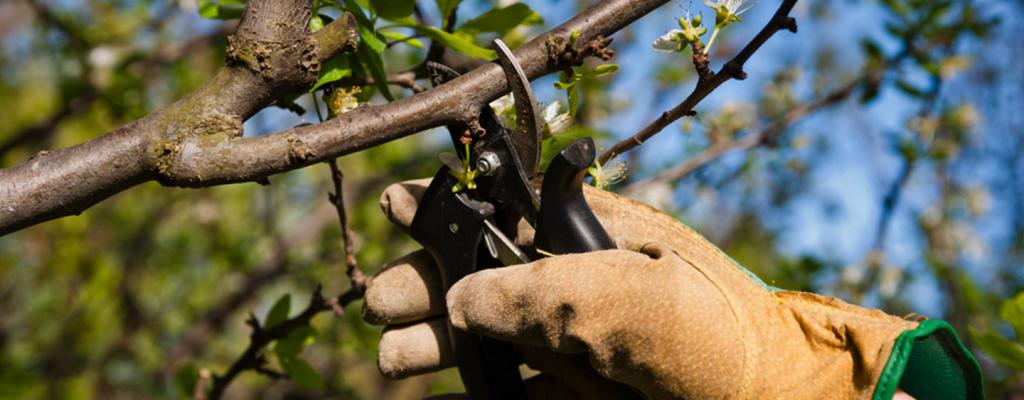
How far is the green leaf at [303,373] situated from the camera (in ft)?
5.33

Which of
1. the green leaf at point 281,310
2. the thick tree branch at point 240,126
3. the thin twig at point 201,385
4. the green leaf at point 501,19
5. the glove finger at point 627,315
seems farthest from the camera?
the thin twig at point 201,385

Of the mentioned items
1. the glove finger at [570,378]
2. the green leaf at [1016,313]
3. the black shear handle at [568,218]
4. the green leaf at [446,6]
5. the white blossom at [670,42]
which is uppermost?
the green leaf at [446,6]

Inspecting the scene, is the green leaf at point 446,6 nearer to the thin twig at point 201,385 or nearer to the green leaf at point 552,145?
the green leaf at point 552,145

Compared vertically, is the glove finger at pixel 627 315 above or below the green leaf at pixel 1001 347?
above

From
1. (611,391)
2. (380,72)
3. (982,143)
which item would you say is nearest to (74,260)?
(380,72)

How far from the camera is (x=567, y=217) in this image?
1050mm

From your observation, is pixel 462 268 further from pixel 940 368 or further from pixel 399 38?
pixel 940 368

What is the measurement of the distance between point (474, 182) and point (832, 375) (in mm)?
484

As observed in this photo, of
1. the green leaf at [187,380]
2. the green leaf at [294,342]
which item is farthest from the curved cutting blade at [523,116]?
the green leaf at [187,380]

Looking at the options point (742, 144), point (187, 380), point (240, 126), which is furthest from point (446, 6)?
point (742, 144)

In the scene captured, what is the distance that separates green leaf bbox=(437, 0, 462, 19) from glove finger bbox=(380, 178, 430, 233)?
0.30 m

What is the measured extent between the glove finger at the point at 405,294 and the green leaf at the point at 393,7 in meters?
0.35

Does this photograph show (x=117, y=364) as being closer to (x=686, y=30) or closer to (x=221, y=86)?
(x=221, y=86)

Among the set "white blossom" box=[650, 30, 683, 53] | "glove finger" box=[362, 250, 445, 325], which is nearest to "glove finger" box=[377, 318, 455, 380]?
"glove finger" box=[362, 250, 445, 325]
